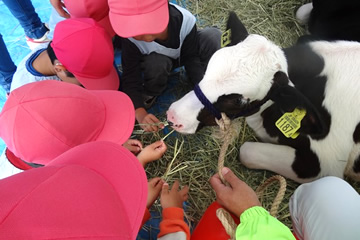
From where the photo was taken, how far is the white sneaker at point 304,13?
2.94m

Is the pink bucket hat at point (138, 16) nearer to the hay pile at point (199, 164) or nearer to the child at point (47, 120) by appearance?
the child at point (47, 120)

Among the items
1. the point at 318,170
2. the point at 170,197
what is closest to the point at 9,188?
the point at 170,197

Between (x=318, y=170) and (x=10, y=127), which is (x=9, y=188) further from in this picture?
(x=318, y=170)

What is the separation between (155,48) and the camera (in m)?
2.21

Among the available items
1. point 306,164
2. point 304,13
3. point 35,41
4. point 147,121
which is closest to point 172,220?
point 147,121

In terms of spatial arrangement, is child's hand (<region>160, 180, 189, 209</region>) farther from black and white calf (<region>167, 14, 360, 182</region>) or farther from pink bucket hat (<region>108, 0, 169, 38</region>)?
pink bucket hat (<region>108, 0, 169, 38</region>)

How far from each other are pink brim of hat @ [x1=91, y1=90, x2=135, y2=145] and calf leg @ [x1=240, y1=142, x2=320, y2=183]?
866mm

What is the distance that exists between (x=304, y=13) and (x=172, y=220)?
8.47 feet

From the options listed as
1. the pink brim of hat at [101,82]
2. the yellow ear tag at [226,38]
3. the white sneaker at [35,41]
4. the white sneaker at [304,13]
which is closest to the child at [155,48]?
the pink brim of hat at [101,82]

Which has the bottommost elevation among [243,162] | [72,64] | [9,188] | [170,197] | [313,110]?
[243,162]

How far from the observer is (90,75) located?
1938 mm

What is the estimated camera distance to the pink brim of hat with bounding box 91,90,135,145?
1520mm

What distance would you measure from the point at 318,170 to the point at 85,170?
1550 mm

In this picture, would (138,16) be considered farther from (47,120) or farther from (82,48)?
(47,120)
